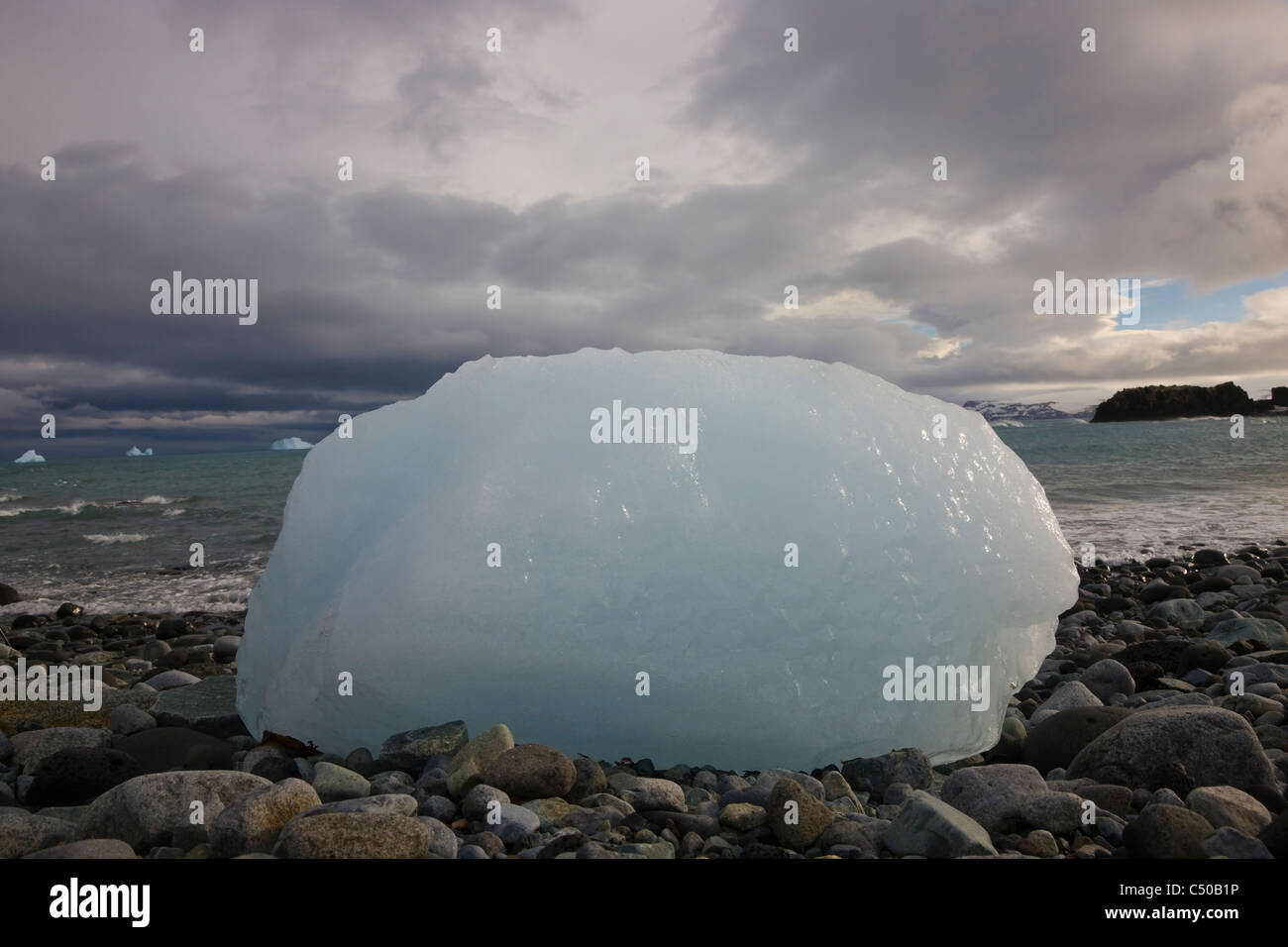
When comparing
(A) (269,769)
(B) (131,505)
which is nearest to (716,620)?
(A) (269,769)

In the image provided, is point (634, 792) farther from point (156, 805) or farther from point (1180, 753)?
point (1180, 753)

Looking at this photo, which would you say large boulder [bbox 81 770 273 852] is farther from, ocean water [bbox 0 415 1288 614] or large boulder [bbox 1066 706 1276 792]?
ocean water [bbox 0 415 1288 614]

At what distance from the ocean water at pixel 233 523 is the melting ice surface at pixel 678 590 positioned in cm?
924

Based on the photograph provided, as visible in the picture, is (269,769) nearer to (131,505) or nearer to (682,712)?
(682,712)

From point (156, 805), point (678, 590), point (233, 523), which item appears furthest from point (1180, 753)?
point (233, 523)

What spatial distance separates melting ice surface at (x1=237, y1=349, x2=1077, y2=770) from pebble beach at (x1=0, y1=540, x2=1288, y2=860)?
0.74ft

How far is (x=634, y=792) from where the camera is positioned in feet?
12.3

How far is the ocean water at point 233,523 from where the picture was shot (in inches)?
559

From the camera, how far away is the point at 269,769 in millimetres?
4207

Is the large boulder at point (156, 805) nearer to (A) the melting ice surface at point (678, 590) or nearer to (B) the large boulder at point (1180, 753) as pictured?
(A) the melting ice surface at point (678, 590)

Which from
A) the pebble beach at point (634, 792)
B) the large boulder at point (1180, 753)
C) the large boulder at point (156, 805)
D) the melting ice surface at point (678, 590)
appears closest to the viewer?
the pebble beach at point (634, 792)

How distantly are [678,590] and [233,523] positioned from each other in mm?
21719

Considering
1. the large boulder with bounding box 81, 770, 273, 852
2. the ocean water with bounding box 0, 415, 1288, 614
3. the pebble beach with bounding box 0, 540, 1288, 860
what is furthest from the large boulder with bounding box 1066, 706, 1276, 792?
the ocean water with bounding box 0, 415, 1288, 614

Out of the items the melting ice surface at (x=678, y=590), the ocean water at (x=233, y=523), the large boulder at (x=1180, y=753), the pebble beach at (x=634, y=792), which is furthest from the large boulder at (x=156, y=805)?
the ocean water at (x=233, y=523)
